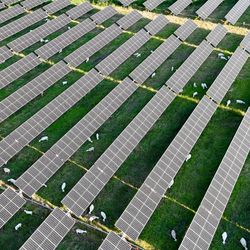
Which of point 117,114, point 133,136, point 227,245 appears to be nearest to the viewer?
point 227,245

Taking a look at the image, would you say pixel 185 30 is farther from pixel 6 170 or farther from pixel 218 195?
pixel 6 170

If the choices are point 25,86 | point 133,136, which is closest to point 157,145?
point 133,136

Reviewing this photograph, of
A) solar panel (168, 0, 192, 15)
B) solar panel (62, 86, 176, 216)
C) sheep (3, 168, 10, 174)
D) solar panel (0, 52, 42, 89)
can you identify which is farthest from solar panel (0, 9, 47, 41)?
solar panel (62, 86, 176, 216)

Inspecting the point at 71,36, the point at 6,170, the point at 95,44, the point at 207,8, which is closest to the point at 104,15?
the point at 71,36

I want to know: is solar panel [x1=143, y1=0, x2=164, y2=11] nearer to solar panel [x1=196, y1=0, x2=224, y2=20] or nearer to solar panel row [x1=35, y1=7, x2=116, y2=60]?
solar panel row [x1=35, y1=7, x2=116, y2=60]

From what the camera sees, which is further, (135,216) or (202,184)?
(202,184)

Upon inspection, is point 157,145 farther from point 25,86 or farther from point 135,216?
point 25,86
